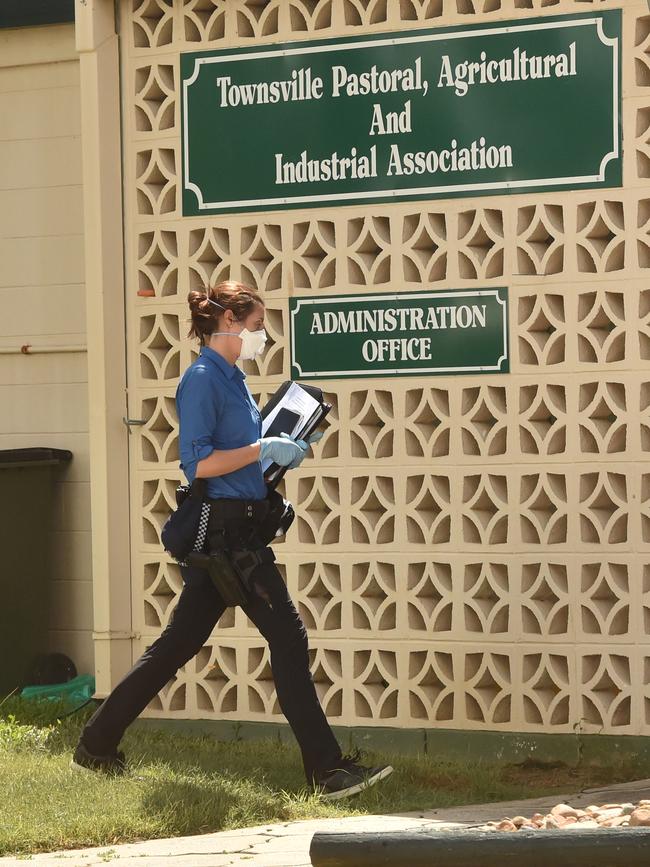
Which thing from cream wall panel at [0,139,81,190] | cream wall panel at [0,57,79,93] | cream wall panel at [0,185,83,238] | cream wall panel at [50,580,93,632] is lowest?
cream wall panel at [50,580,93,632]

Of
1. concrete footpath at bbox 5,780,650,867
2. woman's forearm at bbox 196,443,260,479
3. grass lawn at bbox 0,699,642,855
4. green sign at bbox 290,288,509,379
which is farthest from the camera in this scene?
green sign at bbox 290,288,509,379

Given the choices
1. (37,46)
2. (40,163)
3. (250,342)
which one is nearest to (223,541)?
(250,342)

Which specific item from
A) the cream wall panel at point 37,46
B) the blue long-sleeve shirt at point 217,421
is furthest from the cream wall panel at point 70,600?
the cream wall panel at point 37,46

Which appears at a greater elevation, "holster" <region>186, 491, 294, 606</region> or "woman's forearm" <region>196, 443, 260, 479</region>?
"woman's forearm" <region>196, 443, 260, 479</region>

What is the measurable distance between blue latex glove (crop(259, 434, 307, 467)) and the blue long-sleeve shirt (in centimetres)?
8

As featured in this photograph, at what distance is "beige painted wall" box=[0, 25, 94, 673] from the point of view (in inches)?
347

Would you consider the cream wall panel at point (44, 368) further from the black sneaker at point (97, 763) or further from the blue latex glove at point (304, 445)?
the black sneaker at point (97, 763)

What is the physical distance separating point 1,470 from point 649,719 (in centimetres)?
378

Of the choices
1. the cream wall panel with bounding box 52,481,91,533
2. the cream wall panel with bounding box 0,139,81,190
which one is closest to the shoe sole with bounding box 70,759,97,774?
the cream wall panel with bounding box 52,481,91,533

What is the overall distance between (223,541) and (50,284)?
3.26 meters

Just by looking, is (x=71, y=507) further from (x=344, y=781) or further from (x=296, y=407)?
(x=344, y=781)

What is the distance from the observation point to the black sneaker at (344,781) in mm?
6203

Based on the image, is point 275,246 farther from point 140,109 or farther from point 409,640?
point 409,640

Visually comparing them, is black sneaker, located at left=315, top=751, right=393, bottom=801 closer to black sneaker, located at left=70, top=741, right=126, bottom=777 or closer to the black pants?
the black pants
